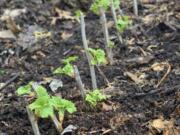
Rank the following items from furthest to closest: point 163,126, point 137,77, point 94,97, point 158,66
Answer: point 158,66 < point 137,77 < point 94,97 < point 163,126

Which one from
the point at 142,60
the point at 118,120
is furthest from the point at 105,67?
the point at 118,120

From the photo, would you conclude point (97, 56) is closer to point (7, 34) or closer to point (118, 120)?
point (118, 120)

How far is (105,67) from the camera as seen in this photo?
2.88 metres

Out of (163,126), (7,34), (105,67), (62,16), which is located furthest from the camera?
(62,16)

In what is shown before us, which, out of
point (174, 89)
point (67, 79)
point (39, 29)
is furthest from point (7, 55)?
point (174, 89)

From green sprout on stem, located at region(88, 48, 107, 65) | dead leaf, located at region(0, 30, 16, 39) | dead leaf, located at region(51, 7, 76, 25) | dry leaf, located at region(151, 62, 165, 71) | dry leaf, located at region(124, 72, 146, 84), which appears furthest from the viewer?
dead leaf, located at region(51, 7, 76, 25)

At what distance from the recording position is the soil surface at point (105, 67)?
87.0 inches

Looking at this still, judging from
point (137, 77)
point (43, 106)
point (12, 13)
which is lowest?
point (137, 77)

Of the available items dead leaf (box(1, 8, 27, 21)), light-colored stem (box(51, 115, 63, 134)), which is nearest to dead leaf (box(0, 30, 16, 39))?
dead leaf (box(1, 8, 27, 21))

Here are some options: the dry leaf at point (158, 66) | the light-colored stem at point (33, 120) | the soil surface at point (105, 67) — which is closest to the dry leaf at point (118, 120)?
the soil surface at point (105, 67)

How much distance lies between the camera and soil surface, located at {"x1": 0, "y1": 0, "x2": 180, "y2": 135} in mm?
2210

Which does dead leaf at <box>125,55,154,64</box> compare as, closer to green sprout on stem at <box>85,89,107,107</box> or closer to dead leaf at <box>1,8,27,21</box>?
green sprout on stem at <box>85,89,107,107</box>

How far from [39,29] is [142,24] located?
86cm

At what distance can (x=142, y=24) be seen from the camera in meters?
3.55
